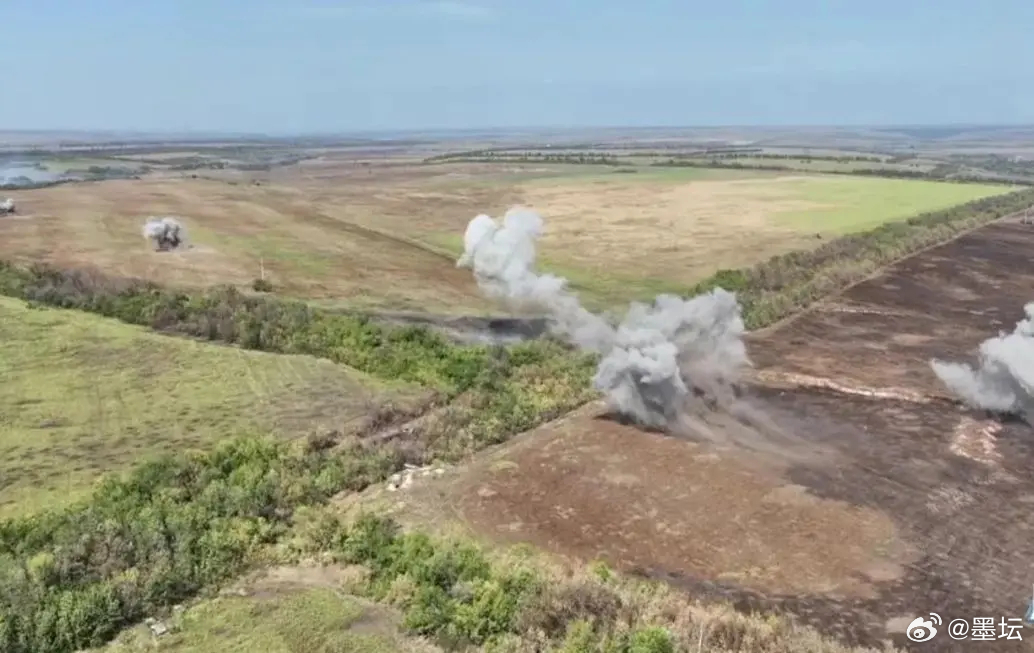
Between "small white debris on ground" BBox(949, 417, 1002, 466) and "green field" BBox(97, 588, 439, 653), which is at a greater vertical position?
"green field" BBox(97, 588, 439, 653)

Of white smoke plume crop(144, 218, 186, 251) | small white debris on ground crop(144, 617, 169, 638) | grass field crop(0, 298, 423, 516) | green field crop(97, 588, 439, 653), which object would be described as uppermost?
white smoke plume crop(144, 218, 186, 251)

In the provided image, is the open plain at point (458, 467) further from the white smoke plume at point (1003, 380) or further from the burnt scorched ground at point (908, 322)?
the white smoke plume at point (1003, 380)

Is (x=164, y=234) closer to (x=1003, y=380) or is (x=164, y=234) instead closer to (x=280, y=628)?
(x=280, y=628)

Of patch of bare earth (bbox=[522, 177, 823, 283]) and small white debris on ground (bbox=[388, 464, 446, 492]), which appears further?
patch of bare earth (bbox=[522, 177, 823, 283])

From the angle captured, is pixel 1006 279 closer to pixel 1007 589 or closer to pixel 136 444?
pixel 1007 589

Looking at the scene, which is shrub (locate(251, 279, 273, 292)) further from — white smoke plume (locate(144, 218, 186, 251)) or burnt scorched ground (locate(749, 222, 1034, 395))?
burnt scorched ground (locate(749, 222, 1034, 395))

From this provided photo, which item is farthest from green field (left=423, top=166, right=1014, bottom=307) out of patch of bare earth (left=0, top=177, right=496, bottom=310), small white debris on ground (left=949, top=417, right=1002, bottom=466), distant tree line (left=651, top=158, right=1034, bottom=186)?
small white debris on ground (left=949, top=417, right=1002, bottom=466)

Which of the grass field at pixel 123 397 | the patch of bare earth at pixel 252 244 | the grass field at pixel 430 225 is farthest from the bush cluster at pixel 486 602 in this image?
the patch of bare earth at pixel 252 244

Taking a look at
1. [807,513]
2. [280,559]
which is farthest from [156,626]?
[807,513]
